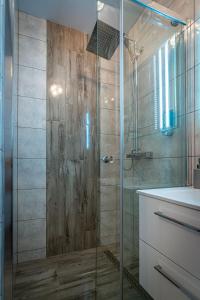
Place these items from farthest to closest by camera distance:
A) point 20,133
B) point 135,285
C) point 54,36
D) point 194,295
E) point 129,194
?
point 54,36
point 20,133
point 129,194
point 135,285
point 194,295

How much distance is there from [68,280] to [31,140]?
1.23 meters

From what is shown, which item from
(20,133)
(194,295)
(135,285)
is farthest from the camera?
(20,133)

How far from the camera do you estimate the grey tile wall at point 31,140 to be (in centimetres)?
164

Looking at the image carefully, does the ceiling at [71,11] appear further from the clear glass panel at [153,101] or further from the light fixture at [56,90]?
the light fixture at [56,90]

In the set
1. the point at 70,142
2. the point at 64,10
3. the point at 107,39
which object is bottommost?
the point at 70,142

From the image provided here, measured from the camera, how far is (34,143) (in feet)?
5.57

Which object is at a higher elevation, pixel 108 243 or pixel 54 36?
pixel 54 36

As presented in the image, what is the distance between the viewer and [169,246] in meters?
0.87

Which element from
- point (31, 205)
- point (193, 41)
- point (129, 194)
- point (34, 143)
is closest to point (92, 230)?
point (31, 205)

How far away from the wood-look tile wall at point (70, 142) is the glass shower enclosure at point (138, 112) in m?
0.42

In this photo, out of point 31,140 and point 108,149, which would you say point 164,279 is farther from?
point 31,140

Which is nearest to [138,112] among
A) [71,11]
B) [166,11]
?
[166,11]

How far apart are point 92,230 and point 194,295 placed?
51.2 inches

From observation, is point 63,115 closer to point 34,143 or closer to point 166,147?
point 34,143
